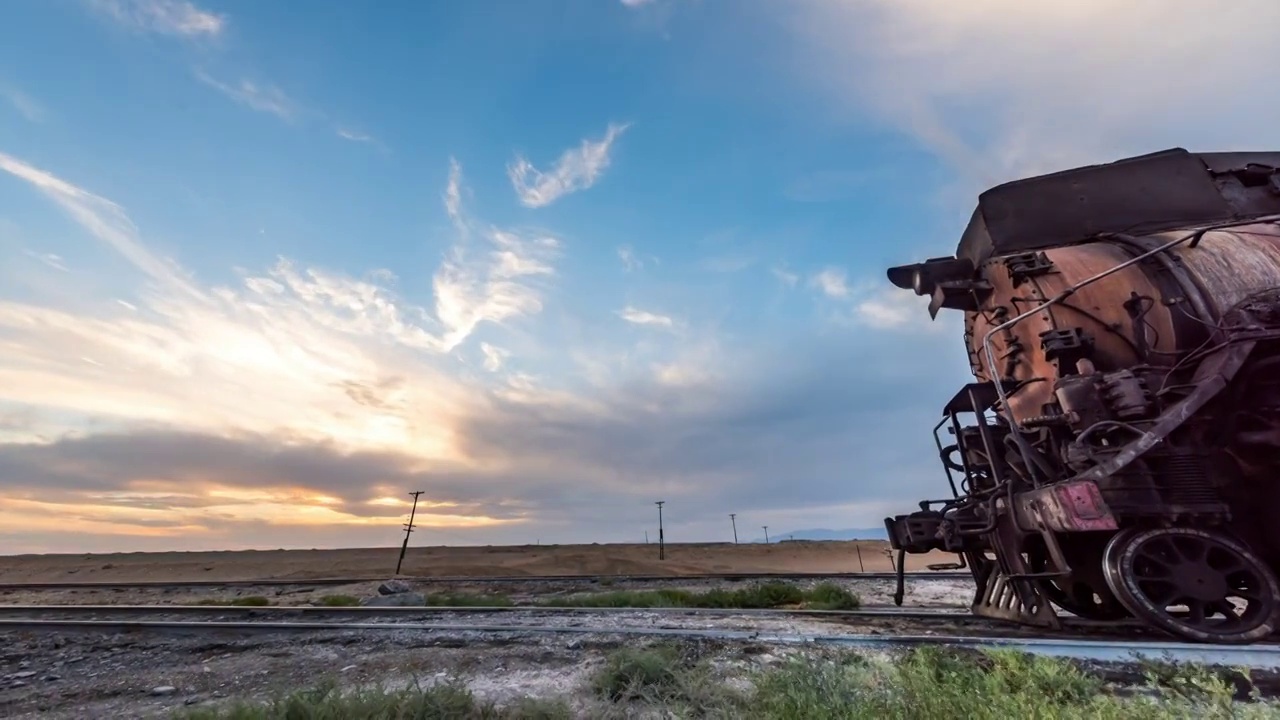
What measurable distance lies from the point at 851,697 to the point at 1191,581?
3768mm

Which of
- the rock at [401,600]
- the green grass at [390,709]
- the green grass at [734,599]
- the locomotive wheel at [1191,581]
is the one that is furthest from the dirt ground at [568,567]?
the green grass at [390,709]

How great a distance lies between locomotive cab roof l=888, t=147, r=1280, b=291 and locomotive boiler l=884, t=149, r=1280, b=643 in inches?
0.9

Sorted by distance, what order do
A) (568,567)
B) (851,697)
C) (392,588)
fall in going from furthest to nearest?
(568,567) → (392,588) → (851,697)

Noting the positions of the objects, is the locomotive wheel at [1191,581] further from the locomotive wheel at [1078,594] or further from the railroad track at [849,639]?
the locomotive wheel at [1078,594]

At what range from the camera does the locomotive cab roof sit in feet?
23.6

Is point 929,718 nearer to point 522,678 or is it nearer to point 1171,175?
point 522,678

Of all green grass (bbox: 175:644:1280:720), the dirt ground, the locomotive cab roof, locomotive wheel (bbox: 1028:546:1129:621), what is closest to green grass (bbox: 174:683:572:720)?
green grass (bbox: 175:644:1280:720)

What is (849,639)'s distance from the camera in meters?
4.57

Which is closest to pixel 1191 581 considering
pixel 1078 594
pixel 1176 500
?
pixel 1176 500

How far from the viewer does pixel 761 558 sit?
4269 centimetres

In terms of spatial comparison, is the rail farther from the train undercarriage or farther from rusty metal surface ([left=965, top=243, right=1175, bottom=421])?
rusty metal surface ([left=965, top=243, right=1175, bottom=421])

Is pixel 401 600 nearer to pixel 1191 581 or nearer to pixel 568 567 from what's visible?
pixel 1191 581

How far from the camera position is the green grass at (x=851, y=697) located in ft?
8.13

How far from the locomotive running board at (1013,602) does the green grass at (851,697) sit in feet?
7.68
